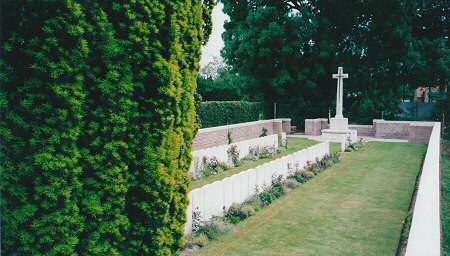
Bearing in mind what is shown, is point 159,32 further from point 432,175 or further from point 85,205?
point 432,175

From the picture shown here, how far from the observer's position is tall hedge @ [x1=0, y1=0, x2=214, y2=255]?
2.61 m

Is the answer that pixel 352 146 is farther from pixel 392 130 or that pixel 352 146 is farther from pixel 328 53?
pixel 328 53

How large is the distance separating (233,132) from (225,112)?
3056 mm

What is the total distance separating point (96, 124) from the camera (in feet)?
9.88

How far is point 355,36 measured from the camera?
23531 mm

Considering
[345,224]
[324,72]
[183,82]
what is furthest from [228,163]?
[324,72]

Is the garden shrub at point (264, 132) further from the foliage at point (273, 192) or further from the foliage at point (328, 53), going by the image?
the foliage at point (273, 192)

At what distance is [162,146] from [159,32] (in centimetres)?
111

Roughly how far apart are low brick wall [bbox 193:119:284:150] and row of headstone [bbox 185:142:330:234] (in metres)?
4.54

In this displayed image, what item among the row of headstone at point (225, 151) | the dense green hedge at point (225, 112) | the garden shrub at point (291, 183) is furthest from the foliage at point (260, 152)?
the dense green hedge at point (225, 112)

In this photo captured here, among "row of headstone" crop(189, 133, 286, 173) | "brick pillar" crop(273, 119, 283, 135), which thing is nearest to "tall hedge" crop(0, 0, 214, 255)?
"row of headstone" crop(189, 133, 286, 173)

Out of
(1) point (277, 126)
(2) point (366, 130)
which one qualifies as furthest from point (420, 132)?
(1) point (277, 126)

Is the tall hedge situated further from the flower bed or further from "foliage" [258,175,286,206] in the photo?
"foliage" [258,175,286,206]

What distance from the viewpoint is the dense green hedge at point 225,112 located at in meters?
17.0
